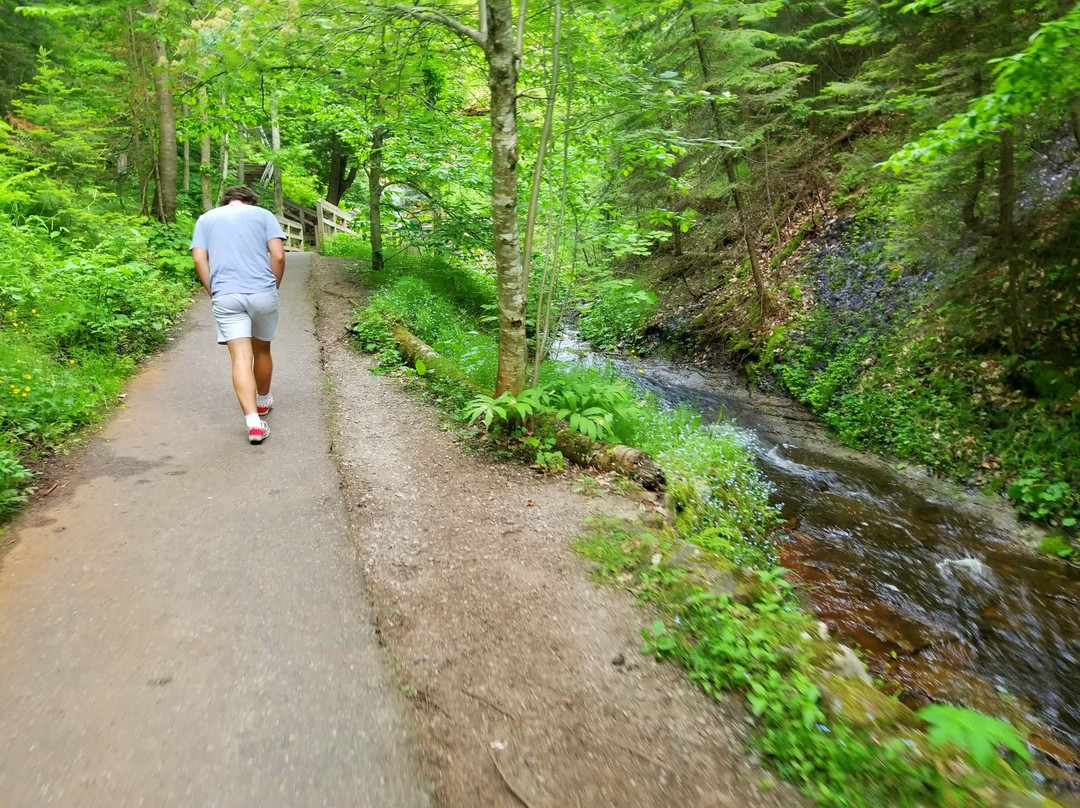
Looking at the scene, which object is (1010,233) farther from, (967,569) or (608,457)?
(608,457)

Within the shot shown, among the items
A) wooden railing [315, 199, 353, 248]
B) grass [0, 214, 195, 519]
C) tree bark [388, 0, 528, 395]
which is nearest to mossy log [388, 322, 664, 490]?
tree bark [388, 0, 528, 395]

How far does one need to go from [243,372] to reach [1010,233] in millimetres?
9276

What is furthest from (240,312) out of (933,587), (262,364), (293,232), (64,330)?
(293,232)

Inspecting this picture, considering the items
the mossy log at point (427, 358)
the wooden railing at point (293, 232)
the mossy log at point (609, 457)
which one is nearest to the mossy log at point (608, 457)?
the mossy log at point (609, 457)

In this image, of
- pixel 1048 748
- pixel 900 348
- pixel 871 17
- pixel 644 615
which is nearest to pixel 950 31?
pixel 871 17

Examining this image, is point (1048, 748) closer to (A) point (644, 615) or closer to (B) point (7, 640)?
(A) point (644, 615)

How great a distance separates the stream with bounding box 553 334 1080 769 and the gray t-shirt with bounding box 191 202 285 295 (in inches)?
217

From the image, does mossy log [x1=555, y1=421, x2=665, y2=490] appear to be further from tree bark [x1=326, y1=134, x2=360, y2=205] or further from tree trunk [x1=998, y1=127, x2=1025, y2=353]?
tree bark [x1=326, y1=134, x2=360, y2=205]

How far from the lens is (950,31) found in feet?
24.2

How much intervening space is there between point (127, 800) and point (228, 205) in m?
4.46

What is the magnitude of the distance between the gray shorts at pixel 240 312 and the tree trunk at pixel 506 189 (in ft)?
6.70

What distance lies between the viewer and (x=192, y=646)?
101 inches

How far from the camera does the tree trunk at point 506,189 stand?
446 centimetres

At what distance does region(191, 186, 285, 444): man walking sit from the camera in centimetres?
475
